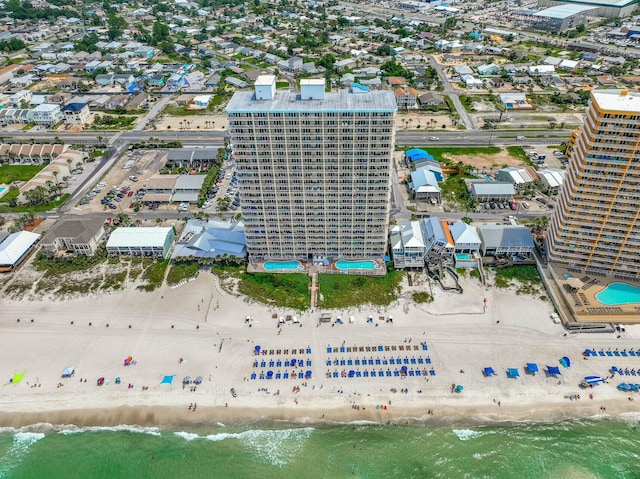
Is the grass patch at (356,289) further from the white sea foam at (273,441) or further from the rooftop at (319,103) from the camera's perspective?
the rooftop at (319,103)

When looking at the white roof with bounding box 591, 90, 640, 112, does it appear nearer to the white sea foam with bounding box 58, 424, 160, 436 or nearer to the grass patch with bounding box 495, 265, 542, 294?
the grass patch with bounding box 495, 265, 542, 294

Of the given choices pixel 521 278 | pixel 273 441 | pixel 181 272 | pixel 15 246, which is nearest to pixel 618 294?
pixel 521 278

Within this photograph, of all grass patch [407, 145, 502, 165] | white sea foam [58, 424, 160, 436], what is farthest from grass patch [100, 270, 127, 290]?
grass patch [407, 145, 502, 165]

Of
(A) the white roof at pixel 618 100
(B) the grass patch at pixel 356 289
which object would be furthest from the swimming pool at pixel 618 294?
(B) the grass patch at pixel 356 289

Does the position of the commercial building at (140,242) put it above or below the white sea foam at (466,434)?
above

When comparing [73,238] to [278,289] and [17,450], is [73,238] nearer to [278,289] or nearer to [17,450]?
[17,450]

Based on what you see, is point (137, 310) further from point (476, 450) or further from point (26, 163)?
point (26, 163)
